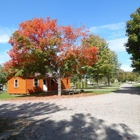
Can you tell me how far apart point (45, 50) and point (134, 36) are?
9.50m

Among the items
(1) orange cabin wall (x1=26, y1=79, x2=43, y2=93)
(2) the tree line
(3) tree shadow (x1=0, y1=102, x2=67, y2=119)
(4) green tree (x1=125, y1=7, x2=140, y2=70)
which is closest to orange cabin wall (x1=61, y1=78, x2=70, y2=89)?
(1) orange cabin wall (x1=26, y1=79, x2=43, y2=93)

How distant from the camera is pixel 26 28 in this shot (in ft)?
68.9

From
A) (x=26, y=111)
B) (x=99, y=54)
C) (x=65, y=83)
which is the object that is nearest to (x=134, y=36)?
(x=26, y=111)

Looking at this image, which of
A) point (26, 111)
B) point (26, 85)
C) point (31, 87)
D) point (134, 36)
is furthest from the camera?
point (31, 87)

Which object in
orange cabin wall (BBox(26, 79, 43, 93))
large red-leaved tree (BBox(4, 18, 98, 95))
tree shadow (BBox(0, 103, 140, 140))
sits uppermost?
large red-leaved tree (BBox(4, 18, 98, 95))

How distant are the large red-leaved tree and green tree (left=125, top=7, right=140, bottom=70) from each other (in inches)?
165

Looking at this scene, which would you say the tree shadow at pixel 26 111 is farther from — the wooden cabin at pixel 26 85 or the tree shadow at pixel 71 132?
the wooden cabin at pixel 26 85

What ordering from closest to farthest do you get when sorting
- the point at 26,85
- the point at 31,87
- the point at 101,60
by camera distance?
the point at 26,85 < the point at 31,87 < the point at 101,60

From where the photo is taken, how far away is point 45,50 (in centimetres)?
2106

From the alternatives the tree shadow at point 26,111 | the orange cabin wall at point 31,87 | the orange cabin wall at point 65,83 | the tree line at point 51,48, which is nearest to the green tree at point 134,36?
the tree line at point 51,48

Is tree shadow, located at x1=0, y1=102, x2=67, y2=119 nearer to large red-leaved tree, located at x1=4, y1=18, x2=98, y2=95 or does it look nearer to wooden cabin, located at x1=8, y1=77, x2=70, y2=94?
large red-leaved tree, located at x1=4, y1=18, x2=98, y2=95

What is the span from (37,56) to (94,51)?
683cm

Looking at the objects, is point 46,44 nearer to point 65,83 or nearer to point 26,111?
point 26,111

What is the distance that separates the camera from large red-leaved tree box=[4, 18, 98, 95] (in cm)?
2081
